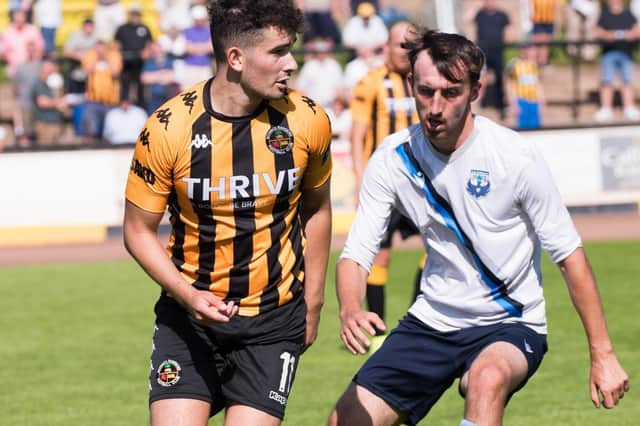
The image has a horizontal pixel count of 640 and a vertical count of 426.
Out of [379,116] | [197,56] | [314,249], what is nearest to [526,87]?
[197,56]

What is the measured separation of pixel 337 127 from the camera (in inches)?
674

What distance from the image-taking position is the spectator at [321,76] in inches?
702

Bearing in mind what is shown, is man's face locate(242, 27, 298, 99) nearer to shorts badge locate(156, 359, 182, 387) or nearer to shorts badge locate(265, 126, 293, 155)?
shorts badge locate(265, 126, 293, 155)

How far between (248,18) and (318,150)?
65 centimetres

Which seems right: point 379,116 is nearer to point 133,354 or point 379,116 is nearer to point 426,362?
point 133,354

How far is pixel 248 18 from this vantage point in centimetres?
482

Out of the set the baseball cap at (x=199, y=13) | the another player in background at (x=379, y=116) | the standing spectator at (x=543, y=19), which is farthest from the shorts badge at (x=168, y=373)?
the standing spectator at (x=543, y=19)

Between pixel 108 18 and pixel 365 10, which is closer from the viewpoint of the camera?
pixel 365 10

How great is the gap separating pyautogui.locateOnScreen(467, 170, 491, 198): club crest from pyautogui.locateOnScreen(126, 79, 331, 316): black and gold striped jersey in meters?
0.63

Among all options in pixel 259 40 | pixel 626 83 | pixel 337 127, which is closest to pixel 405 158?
pixel 259 40

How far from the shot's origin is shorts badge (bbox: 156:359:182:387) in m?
4.97

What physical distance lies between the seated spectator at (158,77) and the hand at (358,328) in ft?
43.6

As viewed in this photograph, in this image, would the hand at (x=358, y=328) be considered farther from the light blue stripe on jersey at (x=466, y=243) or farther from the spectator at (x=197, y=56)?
the spectator at (x=197, y=56)

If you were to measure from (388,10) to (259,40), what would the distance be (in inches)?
649
